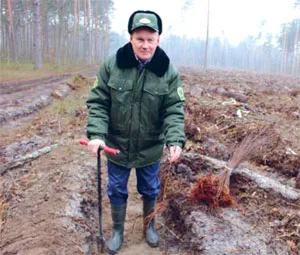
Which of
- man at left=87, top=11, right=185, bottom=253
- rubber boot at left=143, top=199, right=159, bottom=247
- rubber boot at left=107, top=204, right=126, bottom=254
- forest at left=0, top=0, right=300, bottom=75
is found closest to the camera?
man at left=87, top=11, right=185, bottom=253

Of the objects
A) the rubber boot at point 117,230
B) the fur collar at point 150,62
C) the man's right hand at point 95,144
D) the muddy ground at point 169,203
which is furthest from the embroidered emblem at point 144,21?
the muddy ground at point 169,203

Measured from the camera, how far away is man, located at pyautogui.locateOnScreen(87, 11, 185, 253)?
8.54 feet

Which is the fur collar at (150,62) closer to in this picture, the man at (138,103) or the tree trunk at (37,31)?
the man at (138,103)

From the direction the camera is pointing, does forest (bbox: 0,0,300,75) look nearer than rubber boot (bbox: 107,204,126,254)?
No

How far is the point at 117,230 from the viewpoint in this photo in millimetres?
3139

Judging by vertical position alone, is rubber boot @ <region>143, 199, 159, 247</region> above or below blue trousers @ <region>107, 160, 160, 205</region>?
below

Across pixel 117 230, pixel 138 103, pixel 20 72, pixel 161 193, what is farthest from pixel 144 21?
pixel 20 72

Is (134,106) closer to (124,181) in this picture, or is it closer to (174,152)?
(174,152)

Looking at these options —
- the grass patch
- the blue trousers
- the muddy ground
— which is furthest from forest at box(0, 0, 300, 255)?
the grass patch

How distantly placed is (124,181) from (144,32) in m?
1.31

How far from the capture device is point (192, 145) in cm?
525

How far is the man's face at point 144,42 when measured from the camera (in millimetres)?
2551

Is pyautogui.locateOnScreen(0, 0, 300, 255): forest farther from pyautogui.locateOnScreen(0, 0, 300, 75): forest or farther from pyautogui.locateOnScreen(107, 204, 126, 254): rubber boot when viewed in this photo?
pyautogui.locateOnScreen(0, 0, 300, 75): forest

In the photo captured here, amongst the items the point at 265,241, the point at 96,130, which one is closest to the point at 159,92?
the point at 96,130
